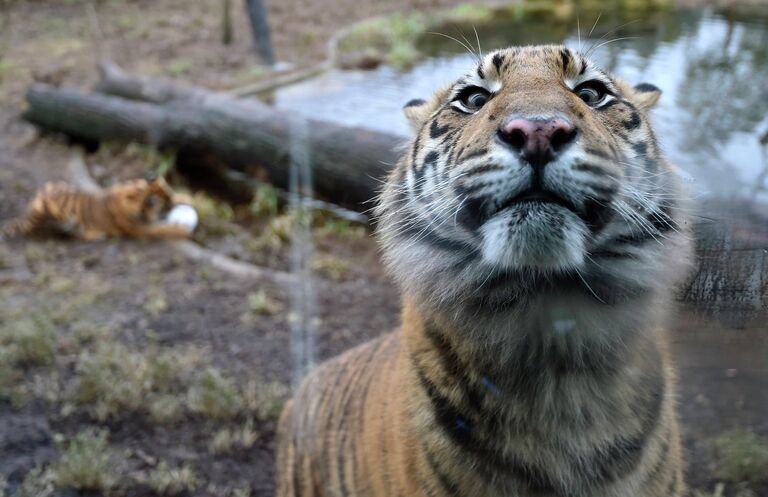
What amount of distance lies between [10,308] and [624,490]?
16.2 feet

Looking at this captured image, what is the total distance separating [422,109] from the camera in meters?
2.52

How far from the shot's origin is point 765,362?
1.48m

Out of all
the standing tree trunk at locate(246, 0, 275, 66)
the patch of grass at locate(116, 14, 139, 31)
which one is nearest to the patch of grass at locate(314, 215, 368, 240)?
the standing tree trunk at locate(246, 0, 275, 66)

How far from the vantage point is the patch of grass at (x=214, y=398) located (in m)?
3.93

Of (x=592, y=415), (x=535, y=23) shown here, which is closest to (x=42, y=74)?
(x=535, y=23)

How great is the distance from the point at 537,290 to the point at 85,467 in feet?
8.52

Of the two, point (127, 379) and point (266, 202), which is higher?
point (127, 379)

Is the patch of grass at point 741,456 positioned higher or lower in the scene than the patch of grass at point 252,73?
higher

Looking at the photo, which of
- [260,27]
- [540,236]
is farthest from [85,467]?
[260,27]

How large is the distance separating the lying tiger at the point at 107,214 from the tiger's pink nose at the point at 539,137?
6.16 meters

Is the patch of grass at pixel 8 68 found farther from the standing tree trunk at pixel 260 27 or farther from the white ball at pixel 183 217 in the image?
the white ball at pixel 183 217

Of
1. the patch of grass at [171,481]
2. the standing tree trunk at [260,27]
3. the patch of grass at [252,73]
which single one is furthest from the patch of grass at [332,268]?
the standing tree trunk at [260,27]

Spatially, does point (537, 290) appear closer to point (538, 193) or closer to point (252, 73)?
point (538, 193)

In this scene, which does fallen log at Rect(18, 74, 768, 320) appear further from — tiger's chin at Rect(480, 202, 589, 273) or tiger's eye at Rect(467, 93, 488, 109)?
tiger's chin at Rect(480, 202, 589, 273)
